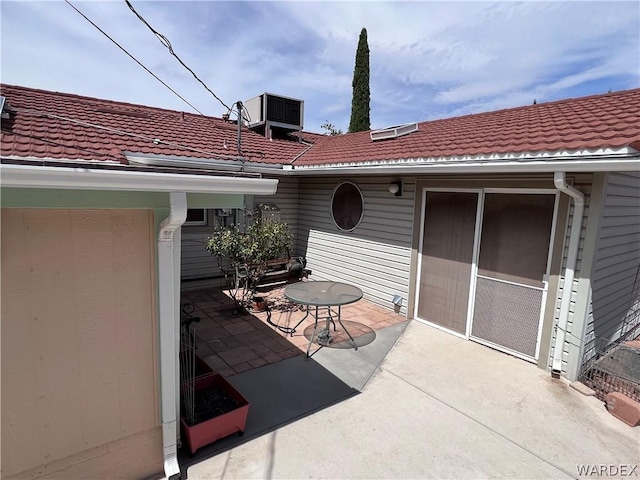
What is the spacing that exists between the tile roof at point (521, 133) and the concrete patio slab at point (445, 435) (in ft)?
9.36

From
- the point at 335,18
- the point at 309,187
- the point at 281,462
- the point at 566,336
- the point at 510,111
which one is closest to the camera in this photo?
the point at 281,462

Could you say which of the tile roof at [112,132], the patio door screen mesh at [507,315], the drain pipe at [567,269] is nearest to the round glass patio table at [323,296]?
the patio door screen mesh at [507,315]

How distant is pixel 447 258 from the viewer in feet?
18.3

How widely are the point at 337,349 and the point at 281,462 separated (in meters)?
2.21

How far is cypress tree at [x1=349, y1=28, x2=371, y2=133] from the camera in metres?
18.7

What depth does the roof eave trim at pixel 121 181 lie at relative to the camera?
165cm

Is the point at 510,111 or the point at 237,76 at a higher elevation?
the point at 237,76

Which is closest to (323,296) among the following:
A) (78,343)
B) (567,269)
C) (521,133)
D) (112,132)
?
(78,343)

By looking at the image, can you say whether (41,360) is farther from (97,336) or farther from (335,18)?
(335,18)

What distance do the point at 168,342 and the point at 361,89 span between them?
61.9ft

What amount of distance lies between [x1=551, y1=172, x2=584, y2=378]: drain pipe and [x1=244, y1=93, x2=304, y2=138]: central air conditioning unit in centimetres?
721

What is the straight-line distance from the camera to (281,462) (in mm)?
2816

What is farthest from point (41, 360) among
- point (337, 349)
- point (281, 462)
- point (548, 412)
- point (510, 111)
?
point (510, 111)

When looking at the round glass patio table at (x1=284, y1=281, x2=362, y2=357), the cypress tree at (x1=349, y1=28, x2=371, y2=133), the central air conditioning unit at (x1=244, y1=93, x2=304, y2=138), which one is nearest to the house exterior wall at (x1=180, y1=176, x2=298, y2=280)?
the central air conditioning unit at (x1=244, y1=93, x2=304, y2=138)
